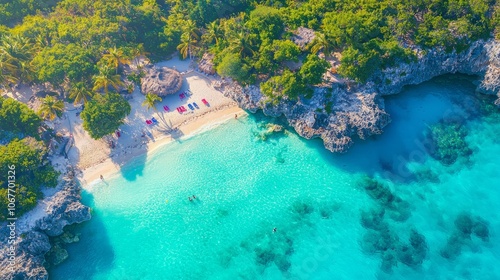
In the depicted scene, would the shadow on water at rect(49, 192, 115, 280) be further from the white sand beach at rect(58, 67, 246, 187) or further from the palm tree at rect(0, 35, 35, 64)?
the palm tree at rect(0, 35, 35, 64)

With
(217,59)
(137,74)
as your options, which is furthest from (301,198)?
(137,74)

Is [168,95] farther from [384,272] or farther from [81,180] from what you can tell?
[384,272]

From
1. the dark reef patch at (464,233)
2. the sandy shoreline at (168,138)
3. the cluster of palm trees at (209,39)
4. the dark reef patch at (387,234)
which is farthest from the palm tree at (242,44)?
the dark reef patch at (464,233)

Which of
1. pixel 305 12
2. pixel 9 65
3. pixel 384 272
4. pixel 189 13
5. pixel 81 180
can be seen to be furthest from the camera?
pixel 189 13

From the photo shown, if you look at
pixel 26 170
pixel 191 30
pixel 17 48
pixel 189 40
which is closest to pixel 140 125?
pixel 26 170

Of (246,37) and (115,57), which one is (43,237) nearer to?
(115,57)

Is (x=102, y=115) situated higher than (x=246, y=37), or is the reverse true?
(x=246, y=37)

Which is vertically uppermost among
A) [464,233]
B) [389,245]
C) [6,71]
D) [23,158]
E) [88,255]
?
[6,71]
